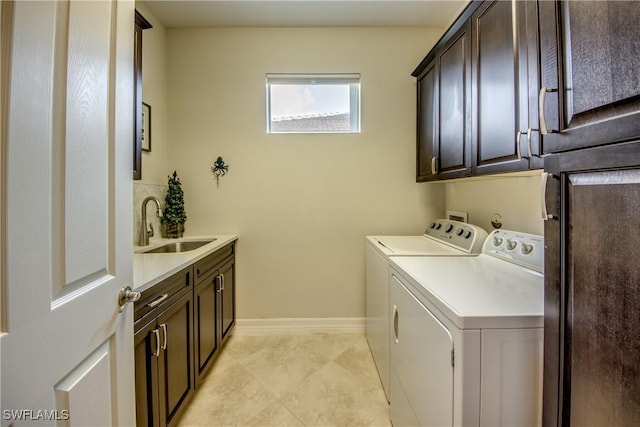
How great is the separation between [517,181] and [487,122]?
0.50 m

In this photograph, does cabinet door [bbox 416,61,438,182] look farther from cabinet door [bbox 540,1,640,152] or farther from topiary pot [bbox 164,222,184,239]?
topiary pot [bbox 164,222,184,239]

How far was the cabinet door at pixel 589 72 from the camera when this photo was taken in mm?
512

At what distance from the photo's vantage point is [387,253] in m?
1.67

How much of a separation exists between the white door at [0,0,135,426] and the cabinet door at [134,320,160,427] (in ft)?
0.72

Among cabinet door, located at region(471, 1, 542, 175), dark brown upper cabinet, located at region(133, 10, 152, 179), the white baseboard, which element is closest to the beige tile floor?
the white baseboard

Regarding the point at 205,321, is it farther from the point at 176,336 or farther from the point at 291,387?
the point at 291,387

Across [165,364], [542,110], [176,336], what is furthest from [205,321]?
[542,110]

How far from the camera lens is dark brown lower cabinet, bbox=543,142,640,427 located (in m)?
0.51

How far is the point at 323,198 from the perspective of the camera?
253 centimetres

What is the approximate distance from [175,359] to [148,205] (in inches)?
49.5

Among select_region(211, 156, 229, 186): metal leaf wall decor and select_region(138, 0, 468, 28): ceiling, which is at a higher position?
select_region(138, 0, 468, 28): ceiling

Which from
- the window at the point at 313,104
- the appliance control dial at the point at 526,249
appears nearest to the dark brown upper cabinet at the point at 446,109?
the appliance control dial at the point at 526,249

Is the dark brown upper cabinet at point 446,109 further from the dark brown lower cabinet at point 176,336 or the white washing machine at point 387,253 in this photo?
the dark brown lower cabinet at point 176,336

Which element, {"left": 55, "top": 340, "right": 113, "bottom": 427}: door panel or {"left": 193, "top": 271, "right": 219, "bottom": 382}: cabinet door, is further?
{"left": 193, "top": 271, "right": 219, "bottom": 382}: cabinet door
